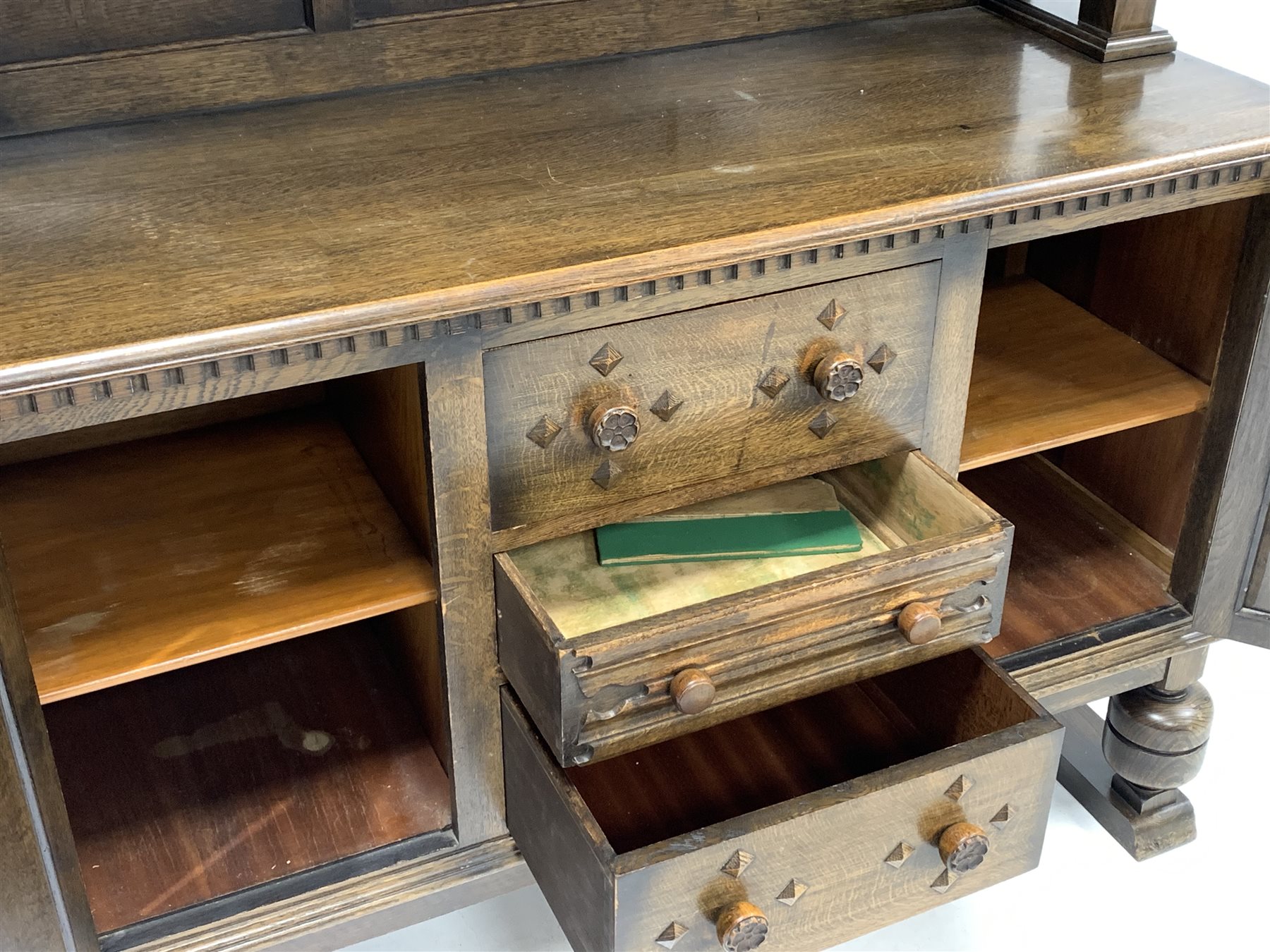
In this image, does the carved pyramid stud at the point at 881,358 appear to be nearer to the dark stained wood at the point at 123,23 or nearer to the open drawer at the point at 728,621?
the open drawer at the point at 728,621

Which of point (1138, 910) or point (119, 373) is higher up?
point (119, 373)

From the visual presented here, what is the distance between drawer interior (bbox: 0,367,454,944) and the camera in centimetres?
97

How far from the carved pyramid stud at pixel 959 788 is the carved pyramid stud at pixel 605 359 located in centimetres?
37

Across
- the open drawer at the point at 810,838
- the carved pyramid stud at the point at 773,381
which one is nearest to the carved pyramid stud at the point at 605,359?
the carved pyramid stud at the point at 773,381

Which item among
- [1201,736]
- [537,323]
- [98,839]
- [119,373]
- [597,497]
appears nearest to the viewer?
[119,373]

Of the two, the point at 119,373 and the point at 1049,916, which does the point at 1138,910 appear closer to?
the point at 1049,916

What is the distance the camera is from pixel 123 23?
3.52ft

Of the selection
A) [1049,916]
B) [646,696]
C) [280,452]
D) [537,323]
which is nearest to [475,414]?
[537,323]

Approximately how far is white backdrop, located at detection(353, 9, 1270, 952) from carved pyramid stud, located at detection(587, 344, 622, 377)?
0.66 m

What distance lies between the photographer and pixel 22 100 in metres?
1.05

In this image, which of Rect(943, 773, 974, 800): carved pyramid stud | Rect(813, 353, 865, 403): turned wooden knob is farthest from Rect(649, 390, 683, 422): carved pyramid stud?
Rect(943, 773, 974, 800): carved pyramid stud

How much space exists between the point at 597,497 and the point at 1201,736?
72cm

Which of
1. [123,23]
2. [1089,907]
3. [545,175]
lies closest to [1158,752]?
[1089,907]

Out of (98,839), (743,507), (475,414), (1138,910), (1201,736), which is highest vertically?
(475,414)
